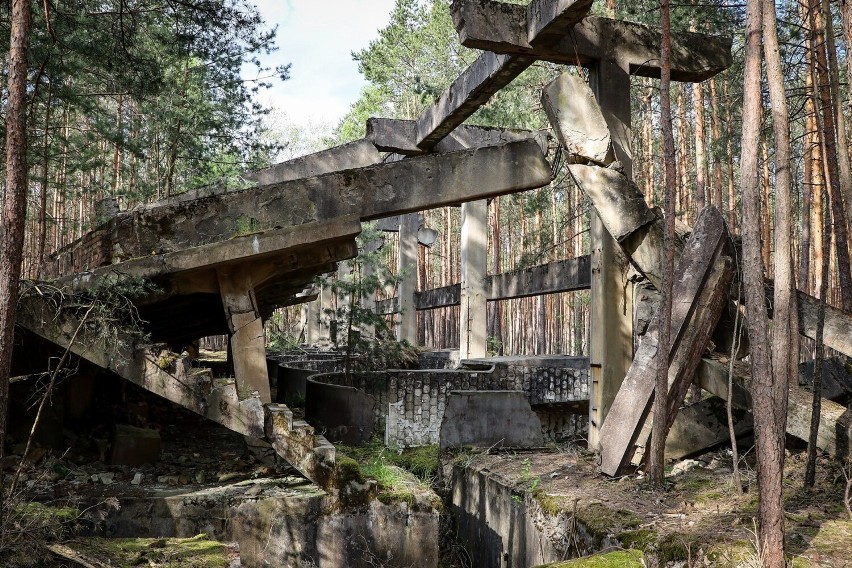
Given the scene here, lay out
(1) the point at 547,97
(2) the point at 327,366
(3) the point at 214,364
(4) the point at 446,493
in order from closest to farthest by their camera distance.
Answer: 1. (1) the point at 547,97
2. (4) the point at 446,493
3. (2) the point at 327,366
4. (3) the point at 214,364

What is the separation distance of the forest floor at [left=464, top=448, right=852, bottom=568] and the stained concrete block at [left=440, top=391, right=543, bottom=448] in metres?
1.33

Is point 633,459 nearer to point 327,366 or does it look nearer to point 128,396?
point 128,396

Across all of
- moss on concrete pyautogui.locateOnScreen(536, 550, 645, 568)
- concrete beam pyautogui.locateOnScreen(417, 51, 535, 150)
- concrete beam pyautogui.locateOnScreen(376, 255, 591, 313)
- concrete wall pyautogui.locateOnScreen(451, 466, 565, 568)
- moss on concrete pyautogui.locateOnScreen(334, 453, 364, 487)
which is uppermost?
concrete beam pyautogui.locateOnScreen(417, 51, 535, 150)

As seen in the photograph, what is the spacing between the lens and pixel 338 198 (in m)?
8.45

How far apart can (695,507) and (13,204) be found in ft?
20.0

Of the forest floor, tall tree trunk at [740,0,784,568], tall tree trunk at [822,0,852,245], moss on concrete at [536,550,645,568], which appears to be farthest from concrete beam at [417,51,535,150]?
moss on concrete at [536,550,645,568]

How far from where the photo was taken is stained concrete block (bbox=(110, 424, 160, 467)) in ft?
28.9

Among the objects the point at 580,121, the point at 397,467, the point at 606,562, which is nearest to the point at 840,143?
the point at 580,121

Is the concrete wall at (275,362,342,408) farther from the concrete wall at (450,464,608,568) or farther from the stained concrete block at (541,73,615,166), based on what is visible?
the stained concrete block at (541,73,615,166)

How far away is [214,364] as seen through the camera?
21.4m

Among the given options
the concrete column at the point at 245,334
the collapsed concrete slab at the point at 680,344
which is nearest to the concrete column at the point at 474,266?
the concrete column at the point at 245,334

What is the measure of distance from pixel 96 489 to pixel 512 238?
3019 centimetres

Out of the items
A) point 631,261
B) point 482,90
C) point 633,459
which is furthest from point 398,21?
point 633,459

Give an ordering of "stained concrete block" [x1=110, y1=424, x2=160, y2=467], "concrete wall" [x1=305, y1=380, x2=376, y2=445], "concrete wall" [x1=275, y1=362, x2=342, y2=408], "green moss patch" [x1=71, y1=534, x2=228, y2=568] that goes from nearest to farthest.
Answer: "green moss patch" [x1=71, y1=534, x2=228, y2=568] < "stained concrete block" [x1=110, y1=424, x2=160, y2=467] < "concrete wall" [x1=305, y1=380, x2=376, y2=445] < "concrete wall" [x1=275, y1=362, x2=342, y2=408]
